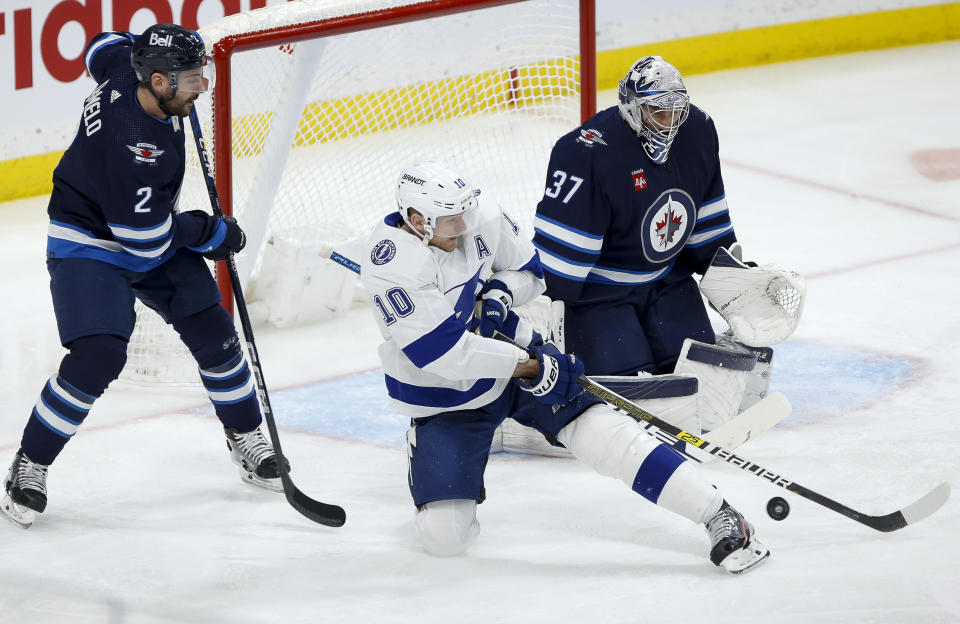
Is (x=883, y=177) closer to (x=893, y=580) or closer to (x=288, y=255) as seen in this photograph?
→ (x=288, y=255)

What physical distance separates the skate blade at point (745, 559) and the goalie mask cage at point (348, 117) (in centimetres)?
166

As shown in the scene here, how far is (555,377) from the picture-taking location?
271 centimetres

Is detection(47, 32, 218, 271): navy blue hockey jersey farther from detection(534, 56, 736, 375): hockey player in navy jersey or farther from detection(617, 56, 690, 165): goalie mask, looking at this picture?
detection(617, 56, 690, 165): goalie mask

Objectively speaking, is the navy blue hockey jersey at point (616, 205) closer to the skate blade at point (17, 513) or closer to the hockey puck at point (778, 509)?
the hockey puck at point (778, 509)

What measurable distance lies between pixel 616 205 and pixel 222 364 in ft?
3.13

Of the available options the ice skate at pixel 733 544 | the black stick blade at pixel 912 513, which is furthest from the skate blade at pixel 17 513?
the black stick blade at pixel 912 513

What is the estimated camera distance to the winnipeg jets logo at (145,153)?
278 cm

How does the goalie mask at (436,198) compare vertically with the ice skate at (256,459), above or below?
above

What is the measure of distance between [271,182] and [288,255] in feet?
0.92

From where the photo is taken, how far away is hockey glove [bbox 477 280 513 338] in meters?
2.80

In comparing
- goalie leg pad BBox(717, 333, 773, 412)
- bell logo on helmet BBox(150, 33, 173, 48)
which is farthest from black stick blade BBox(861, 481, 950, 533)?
bell logo on helmet BBox(150, 33, 173, 48)

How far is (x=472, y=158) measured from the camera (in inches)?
175

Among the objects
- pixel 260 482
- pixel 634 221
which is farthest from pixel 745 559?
pixel 260 482

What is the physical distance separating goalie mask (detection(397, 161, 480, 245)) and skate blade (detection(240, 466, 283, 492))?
79cm
